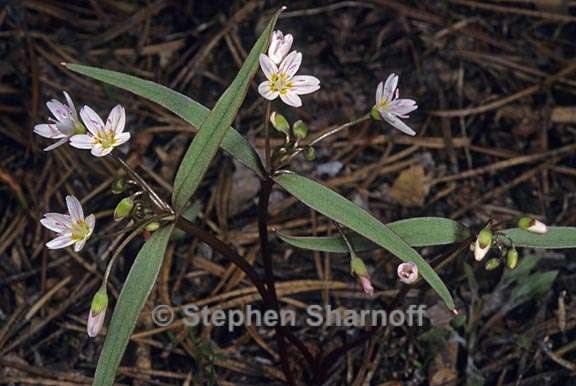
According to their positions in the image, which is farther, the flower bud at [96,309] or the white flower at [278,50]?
the white flower at [278,50]

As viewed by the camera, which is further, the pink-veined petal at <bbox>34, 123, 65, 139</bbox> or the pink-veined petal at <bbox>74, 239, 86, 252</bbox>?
the pink-veined petal at <bbox>34, 123, 65, 139</bbox>

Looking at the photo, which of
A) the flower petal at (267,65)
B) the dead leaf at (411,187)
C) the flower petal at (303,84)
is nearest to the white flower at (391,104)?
the flower petal at (303,84)

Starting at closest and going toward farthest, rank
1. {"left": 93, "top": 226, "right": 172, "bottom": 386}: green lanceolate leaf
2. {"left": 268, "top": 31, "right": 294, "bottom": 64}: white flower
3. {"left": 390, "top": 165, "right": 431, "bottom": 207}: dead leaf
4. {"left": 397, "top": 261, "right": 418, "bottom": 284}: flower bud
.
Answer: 1. {"left": 93, "top": 226, "right": 172, "bottom": 386}: green lanceolate leaf
2. {"left": 397, "top": 261, "right": 418, "bottom": 284}: flower bud
3. {"left": 268, "top": 31, "right": 294, "bottom": 64}: white flower
4. {"left": 390, "top": 165, "right": 431, "bottom": 207}: dead leaf

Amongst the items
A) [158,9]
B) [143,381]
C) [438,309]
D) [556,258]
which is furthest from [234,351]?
[158,9]

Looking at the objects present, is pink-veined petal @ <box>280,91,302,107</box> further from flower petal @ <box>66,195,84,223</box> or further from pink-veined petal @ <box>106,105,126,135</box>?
flower petal @ <box>66,195,84,223</box>

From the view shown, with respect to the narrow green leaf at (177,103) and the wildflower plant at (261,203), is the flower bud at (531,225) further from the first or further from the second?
the narrow green leaf at (177,103)

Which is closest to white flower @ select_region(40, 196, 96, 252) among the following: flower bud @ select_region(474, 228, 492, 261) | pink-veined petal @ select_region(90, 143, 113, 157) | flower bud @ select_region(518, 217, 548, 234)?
pink-veined petal @ select_region(90, 143, 113, 157)
